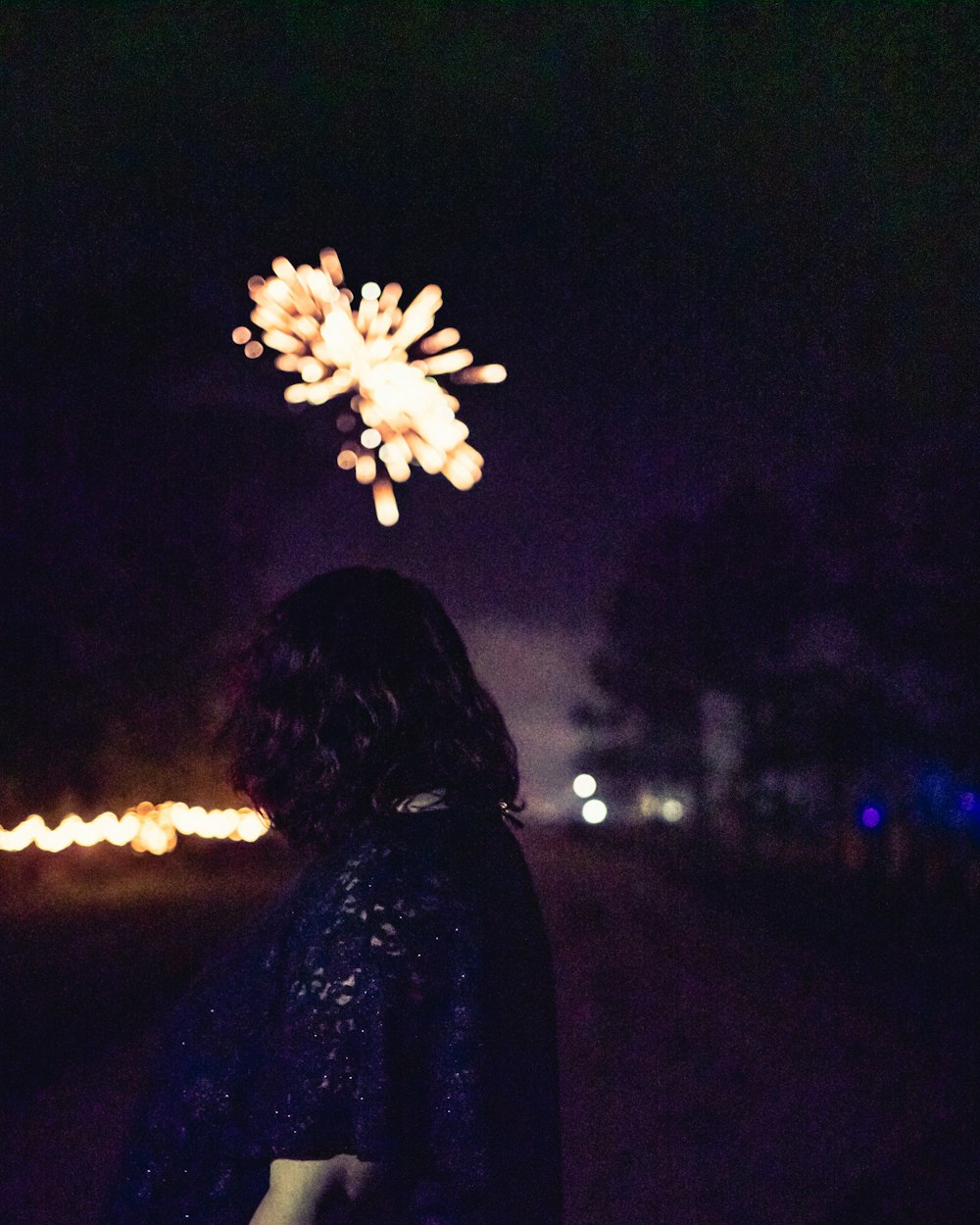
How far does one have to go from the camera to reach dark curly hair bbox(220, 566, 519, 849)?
161cm

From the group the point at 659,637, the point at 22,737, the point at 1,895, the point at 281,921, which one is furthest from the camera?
the point at 659,637

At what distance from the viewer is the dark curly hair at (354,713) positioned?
5.27 feet

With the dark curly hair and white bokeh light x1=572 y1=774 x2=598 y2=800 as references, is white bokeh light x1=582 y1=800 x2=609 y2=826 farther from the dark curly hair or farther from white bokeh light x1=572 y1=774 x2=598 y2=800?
the dark curly hair

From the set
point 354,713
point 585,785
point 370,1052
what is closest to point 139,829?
point 354,713

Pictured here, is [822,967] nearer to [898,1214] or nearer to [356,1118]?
[898,1214]

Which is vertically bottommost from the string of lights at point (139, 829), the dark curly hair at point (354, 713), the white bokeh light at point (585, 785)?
the dark curly hair at point (354, 713)

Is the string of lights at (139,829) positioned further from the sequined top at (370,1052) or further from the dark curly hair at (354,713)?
the sequined top at (370,1052)

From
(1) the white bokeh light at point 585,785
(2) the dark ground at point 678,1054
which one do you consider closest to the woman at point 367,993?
(2) the dark ground at point 678,1054

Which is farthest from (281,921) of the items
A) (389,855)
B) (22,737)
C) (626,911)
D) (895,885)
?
(626,911)

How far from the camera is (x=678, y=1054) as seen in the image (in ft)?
26.0

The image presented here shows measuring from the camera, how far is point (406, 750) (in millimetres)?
1625

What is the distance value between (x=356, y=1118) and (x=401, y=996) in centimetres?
15

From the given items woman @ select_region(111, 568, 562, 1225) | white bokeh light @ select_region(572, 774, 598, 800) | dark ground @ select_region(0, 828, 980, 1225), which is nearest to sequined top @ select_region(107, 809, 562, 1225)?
woman @ select_region(111, 568, 562, 1225)

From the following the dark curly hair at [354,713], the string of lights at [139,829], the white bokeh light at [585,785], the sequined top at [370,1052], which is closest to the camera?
the sequined top at [370,1052]
